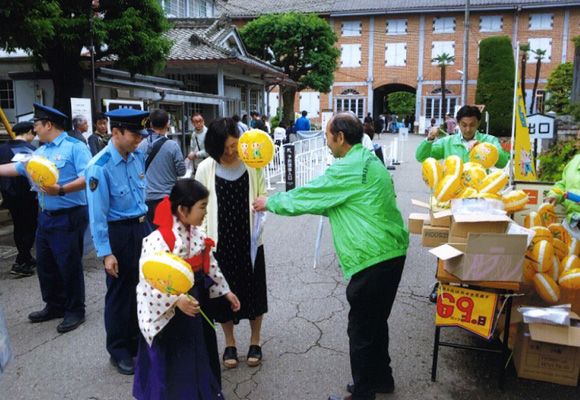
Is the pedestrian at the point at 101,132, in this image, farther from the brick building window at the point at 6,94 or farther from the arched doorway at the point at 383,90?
the arched doorway at the point at 383,90

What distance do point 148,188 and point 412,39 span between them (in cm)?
3843

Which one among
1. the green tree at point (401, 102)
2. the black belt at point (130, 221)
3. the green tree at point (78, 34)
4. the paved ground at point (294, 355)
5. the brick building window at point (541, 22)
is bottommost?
the paved ground at point (294, 355)

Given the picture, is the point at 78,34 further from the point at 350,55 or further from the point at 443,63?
the point at 350,55

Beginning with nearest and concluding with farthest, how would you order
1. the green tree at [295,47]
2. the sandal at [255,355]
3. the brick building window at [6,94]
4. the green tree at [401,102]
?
the sandal at [255,355] → the brick building window at [6,94] → the green tree at [295,47] → the green tree at [401,102]

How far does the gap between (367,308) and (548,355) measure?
1344 mm

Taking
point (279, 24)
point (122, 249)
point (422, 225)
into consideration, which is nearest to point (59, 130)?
point (122, 249)

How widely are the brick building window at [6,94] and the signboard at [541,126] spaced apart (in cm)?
1142

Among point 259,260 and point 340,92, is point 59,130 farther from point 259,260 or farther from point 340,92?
point 340,92

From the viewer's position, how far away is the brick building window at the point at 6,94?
11422 mm

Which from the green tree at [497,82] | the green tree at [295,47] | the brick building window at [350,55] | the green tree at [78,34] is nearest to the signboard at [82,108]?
the green tree at [78,34]

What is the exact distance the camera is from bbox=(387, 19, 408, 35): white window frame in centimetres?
3912

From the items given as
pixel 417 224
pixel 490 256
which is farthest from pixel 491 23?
pixel 490 256

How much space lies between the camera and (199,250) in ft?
8.83

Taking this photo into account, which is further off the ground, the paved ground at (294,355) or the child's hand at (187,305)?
the child's hand at (187,305)
